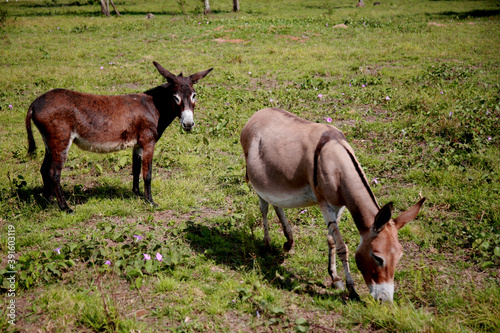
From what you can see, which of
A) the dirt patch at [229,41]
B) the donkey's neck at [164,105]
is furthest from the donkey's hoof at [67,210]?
the dirt patch at [229,41]

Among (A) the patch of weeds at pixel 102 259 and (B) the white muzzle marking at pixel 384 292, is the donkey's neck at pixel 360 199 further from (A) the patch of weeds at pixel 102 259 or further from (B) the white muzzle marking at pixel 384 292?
(A) the patch of weeds at pixel 102 259

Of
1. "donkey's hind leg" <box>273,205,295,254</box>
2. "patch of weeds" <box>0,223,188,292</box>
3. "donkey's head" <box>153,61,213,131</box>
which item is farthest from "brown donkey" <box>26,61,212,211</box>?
"donkey's hind leg" <box>273,205,295,254</box>

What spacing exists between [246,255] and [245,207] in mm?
1190

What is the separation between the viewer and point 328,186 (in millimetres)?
3922

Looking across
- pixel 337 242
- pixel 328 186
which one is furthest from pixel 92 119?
pixel 337 242

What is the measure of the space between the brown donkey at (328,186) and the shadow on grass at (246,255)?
0.18 meters

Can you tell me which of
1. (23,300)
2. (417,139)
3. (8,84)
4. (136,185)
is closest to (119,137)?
(136,185)

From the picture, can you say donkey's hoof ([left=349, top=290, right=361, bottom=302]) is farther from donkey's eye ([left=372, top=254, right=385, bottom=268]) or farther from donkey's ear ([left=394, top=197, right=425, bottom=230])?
donkey's ear ([left=394, top=197, right=425, bottom=230])

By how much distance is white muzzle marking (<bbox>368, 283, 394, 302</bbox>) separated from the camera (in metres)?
3.56

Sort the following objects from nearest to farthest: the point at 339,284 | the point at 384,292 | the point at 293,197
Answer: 1. the point at 384,292
2. the point at 339,284
3. the point at 293,197

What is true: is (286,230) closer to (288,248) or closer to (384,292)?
(288,248)

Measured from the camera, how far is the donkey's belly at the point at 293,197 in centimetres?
434

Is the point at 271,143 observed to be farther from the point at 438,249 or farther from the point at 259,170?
the point at 438,249

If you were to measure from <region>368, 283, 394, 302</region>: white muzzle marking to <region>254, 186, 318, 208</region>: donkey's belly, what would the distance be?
1169 mm
